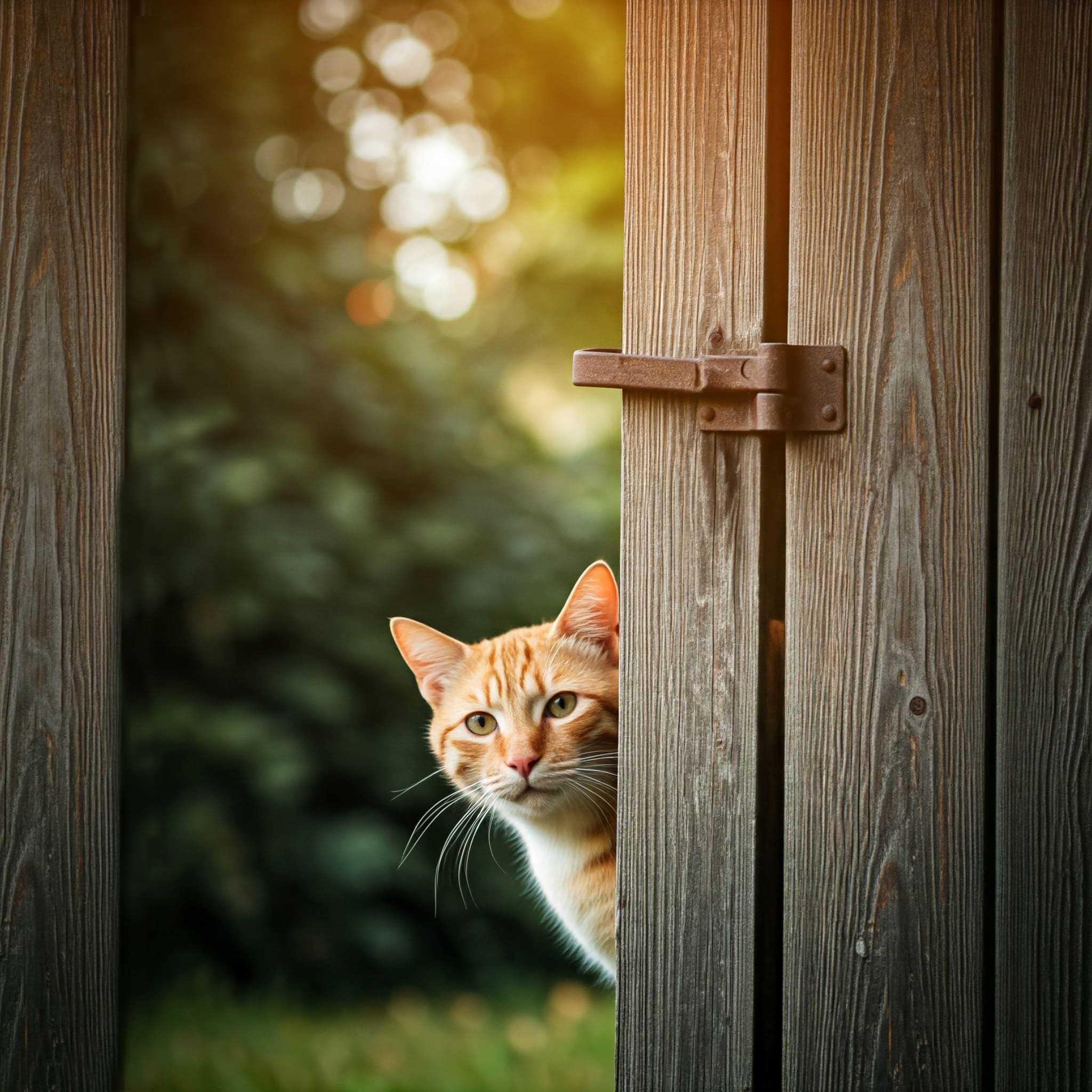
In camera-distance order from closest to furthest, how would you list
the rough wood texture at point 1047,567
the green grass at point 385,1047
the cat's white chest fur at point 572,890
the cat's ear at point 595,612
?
the rough wood texture at point 1047,567 → the cat's ear at point 595,612 → the cat's white chest fur at point 572,890 → the green grass at point 385,1047

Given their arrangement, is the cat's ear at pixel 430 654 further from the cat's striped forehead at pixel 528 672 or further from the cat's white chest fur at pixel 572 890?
the cat's white chest fur at pixel 572 890

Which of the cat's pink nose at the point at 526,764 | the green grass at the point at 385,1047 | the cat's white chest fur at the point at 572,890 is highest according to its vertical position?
the cat's pink nose at the point at 526,764

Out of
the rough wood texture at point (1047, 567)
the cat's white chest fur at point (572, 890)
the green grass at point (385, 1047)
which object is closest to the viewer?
the rough wood texture at point (1047, 567)

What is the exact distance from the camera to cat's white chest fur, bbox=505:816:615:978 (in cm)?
151

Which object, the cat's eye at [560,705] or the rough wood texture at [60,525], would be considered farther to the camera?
the cat's eye at [560,705]

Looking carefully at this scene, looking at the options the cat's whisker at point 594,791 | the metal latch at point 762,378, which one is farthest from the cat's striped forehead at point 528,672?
the metal latch at point 762,378

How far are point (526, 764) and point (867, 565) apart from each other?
627 mm

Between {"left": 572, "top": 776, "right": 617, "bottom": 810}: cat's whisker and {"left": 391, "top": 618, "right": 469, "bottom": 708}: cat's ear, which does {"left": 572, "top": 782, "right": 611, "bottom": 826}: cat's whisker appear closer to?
{"left": 572, "top": 776, "right": 617, "bottom": 810}: cat's whisker

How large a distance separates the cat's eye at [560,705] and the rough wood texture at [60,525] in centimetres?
64

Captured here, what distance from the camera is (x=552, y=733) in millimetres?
1469

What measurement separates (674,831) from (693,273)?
668 mm

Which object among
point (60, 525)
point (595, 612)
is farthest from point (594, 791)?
point (60, 525)

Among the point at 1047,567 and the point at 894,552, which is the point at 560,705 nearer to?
the point at 894,552

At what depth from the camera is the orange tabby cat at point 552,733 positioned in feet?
4.78
